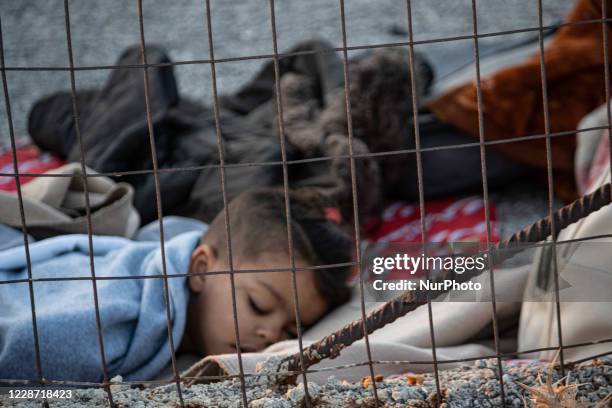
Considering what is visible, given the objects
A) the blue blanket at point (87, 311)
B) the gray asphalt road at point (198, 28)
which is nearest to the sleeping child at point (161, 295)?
the blue blanket at point (87, 311)

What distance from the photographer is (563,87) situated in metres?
2.15

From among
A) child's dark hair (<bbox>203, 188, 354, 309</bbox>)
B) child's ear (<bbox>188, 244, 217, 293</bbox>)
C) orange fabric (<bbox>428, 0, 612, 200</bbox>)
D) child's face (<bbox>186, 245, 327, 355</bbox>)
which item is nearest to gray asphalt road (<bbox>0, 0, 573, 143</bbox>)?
orange fabric (<bbox>428, 0, 612, 200</bbox>)

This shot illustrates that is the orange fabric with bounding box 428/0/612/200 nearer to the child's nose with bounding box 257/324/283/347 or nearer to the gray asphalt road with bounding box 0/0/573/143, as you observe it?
the gray asphalt road with bounding box 0/0/573/143

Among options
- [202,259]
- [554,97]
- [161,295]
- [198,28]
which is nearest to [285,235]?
[202,259]

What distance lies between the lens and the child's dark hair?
5.30ft

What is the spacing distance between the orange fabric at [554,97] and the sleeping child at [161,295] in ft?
2.03

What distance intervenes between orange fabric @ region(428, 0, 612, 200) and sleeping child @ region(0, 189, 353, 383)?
0.62 metres

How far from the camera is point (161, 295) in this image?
1.46m

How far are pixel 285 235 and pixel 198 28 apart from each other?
1.58 meters

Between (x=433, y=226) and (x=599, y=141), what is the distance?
0.44 m

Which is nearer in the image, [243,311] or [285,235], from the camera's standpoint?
[243,311]

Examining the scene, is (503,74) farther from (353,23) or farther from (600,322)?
(600,322)

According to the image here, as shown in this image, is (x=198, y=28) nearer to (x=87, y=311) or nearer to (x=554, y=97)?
(x=554, y=97)

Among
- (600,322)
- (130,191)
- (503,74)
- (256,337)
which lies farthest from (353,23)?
(600,322)
